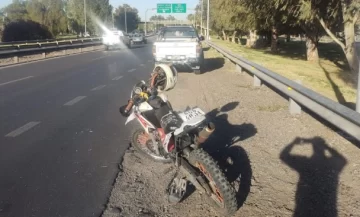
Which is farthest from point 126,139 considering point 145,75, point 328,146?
point 145,75

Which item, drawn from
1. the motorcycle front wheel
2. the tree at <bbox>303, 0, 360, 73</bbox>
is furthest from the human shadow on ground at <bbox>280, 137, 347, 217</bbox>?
the tree at <bbox>303, 0, 360, 73</bbox>

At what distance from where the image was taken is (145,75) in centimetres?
1538

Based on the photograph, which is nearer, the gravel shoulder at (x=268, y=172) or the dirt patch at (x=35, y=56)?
the gravel shoulder at (x=268, y=172)

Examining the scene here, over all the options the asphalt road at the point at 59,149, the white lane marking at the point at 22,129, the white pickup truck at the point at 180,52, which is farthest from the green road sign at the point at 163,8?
the white lane marking at the point at 22,129

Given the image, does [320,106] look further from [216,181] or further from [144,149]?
[216,181]

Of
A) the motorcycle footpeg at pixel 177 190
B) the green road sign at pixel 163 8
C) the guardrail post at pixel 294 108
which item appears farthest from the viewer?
the green road sign at pixel 163 8

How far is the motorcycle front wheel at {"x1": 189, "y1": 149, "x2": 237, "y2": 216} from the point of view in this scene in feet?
11.5

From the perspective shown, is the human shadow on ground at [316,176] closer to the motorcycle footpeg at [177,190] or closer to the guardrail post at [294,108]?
the motorcycle footpeg at [177,190]

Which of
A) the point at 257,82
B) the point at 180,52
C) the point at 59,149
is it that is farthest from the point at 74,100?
the point at 180,52

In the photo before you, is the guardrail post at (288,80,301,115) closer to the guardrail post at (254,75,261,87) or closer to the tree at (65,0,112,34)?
the guardrail post at (254,75,261,87)

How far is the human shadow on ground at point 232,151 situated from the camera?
14.5ft

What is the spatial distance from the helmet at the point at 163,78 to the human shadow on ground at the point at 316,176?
1920 mm

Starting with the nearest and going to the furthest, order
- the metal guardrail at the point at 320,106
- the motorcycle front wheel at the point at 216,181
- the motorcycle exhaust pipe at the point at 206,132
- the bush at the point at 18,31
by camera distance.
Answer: the motorcycle front wheel at the point at 216,181, the motorcycle exhaust pipe at the point at 206,132, the metal guardrail at the point at 320,106, the bush at the point at 18,31

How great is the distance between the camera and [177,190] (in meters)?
3.98
